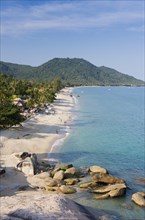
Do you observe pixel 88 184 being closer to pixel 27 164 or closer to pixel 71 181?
pixel 71 181

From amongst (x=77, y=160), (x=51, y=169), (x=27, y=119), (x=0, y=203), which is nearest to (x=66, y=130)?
(x=27, y=119)

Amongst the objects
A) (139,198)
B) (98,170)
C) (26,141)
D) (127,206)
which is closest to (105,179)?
(98,170)

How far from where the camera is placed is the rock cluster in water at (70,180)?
28409mm

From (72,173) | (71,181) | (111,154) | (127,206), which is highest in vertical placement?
(72,173)

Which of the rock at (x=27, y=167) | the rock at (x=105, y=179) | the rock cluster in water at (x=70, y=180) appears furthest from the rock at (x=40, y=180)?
the rock at (x=105, y=179)

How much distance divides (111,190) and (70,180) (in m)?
4.45

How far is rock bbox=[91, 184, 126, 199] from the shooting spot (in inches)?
1093

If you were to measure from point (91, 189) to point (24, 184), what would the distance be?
5.98 meters

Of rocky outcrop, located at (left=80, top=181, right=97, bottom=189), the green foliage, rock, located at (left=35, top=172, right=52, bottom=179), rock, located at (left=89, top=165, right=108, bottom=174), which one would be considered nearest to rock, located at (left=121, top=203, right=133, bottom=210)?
rocky outcrop, located at (left=80, top=181, right=97, bottom=189)

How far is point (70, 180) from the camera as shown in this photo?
31.2 m

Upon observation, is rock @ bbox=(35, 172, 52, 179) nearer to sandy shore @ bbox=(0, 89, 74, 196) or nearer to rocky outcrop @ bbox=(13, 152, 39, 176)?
rocky outcrop @ bbox=(13, 152, 39, 176)

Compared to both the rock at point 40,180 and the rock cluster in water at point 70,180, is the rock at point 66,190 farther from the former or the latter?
the rock at point 40,180

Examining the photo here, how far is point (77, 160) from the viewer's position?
4000 cm

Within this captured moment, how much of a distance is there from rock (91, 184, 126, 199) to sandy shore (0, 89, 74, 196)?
271 inches
